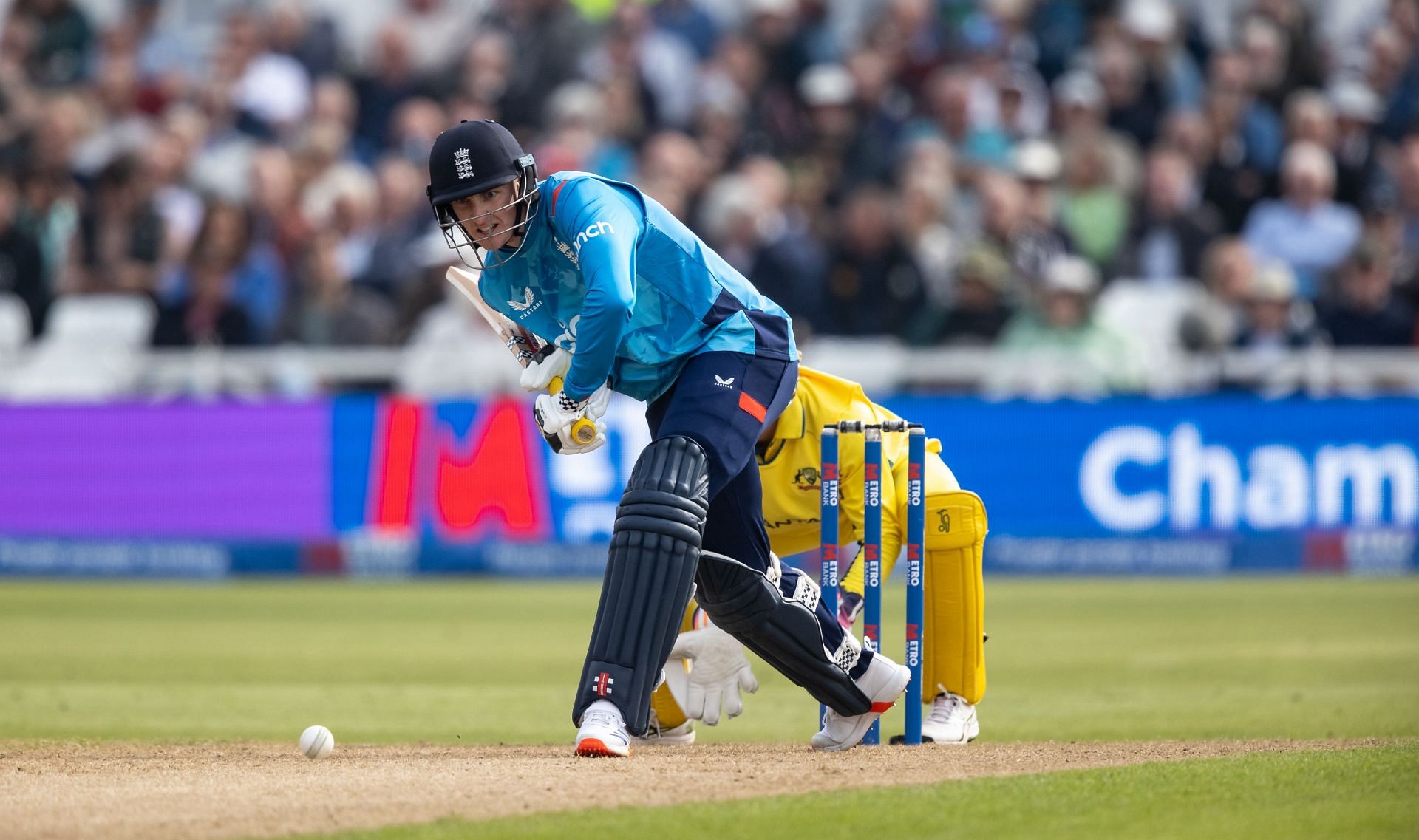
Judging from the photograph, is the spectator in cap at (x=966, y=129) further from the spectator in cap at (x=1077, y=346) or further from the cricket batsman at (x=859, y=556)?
the cricket batsman at (x=859, y=556)

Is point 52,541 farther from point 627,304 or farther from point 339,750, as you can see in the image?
point 627,304

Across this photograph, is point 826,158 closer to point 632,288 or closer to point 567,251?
point 567,251

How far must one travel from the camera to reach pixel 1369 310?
50.3 ft

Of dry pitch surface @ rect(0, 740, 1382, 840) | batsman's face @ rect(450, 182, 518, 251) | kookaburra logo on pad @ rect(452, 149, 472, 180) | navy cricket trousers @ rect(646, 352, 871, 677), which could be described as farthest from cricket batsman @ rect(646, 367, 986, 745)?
kookaburra logo on pad @ rect(452, 149, 472, 180)

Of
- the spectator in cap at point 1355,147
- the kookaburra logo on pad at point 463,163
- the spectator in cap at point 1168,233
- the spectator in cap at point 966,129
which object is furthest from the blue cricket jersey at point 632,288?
the spectator in cap at point 1355,147

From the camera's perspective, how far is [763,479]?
7531 millimetres

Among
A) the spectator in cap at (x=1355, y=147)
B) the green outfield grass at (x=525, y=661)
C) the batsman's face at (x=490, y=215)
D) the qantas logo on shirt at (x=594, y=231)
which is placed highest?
the spectator in cap at (x=1355, y=147)

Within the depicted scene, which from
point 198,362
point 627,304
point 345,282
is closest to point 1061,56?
point 345,282

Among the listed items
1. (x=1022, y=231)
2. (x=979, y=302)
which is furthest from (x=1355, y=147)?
(x=979, y=302)

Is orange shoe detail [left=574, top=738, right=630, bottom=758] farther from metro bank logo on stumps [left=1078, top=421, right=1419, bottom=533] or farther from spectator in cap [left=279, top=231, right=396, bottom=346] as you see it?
spectator in cap [left=279, top=231, right=396, bottom=346]

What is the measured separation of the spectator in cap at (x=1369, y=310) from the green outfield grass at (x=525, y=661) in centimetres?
208

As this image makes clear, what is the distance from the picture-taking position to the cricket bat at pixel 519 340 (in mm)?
6414

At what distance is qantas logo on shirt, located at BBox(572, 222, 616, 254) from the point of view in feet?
20.6

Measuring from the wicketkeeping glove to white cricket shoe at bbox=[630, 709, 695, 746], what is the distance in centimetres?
22
